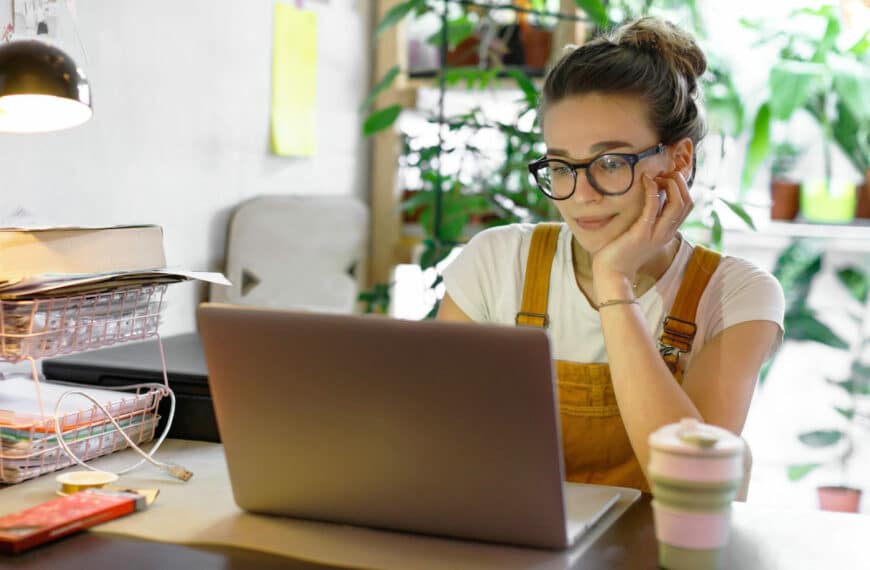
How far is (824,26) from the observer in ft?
8.61

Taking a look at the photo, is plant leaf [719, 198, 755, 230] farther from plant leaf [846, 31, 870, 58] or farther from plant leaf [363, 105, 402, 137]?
plant leaf [363, 105, 402, 137]

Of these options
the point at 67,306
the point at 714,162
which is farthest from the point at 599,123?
the point at 714,162

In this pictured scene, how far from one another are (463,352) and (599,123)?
62cm

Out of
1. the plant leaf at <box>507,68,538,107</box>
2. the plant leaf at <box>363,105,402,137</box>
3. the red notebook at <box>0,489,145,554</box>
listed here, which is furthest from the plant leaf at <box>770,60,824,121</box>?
the red notebook at <box>0,489,145,554</box>

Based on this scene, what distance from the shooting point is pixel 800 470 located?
273 cm

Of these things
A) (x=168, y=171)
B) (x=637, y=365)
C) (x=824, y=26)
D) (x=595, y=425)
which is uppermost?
(x=824, y=26)

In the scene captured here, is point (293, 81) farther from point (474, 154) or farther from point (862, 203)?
point (862, 203)

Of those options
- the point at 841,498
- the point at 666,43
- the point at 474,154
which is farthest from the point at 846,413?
the point at 666,43

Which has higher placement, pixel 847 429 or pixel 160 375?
pixel 160 375

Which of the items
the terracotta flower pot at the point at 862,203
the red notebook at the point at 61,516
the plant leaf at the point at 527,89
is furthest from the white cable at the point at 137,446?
the terracotta flower pot at the point at 862,203

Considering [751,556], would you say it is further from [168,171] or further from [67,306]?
[168,171]

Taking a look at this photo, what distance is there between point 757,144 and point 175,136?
1.43m

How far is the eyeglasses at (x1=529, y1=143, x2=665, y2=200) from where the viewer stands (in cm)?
142

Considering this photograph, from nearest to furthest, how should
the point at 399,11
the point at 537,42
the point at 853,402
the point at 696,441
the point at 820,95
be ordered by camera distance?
the point at 696,441 < the point at 399,11 < the point at 537,42 < the point at 820,95 < the point at 853,402
